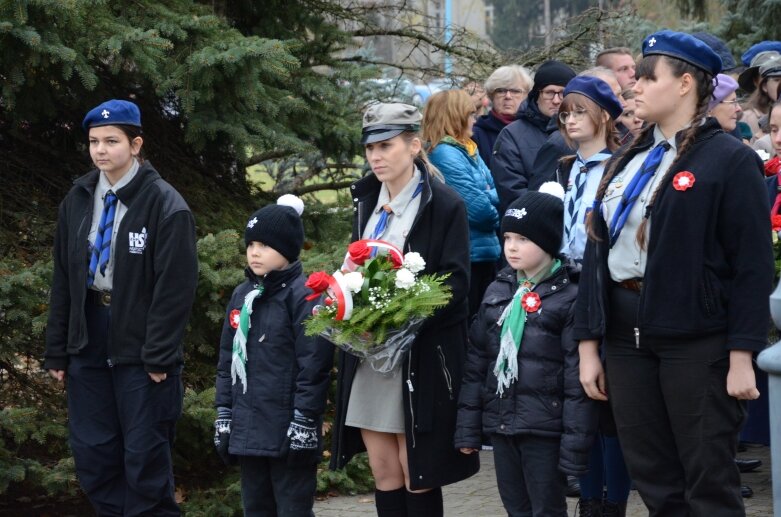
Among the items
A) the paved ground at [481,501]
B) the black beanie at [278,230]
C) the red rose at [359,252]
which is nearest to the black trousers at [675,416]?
the red rose at [359,252]

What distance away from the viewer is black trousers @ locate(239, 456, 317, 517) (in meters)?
5.27

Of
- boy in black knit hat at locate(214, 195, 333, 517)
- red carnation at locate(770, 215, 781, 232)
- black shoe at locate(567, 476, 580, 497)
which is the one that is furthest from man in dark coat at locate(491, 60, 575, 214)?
boy in black knit hat at locate(214, 195, 333, 517)

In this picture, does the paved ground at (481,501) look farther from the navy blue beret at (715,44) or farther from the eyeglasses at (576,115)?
the navy blue beret at (715,44)

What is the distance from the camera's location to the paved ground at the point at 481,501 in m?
6.39

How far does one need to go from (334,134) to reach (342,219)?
0.64m

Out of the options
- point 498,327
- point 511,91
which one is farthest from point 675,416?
point 511,91

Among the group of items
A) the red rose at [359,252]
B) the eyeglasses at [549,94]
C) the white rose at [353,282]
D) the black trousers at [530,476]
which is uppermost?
the eyeglasses at [549,94]

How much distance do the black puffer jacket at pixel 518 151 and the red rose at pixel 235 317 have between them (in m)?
2.50

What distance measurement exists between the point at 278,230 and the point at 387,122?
2.48ft

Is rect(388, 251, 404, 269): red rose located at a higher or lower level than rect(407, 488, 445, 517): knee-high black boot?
higher

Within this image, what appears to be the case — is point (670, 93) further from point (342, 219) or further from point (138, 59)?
point (342, 219)

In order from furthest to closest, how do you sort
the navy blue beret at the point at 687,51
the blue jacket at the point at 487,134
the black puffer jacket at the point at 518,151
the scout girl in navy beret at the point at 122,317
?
the blue jacket at the point at 487,134, the black puffer jacket at the point at 518,151, the scout girl in navy beret at the point at 122,317, the navy blue beret at the point at 687,51

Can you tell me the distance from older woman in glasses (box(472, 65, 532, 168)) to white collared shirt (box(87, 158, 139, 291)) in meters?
3.15

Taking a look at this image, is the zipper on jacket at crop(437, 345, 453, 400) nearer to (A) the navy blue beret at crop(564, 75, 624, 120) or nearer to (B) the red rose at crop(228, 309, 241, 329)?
(B) the red rose at crop(228, 309, 241, 329)
